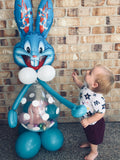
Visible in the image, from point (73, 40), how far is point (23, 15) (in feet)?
1.85

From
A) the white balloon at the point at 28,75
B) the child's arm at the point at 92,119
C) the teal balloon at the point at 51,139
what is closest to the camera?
the white balloon at the point at 28,75

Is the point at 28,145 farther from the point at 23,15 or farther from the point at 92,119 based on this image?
the point at 23,15

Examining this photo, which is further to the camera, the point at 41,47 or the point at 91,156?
the point at 91,156

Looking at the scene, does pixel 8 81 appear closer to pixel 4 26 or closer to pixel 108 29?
pixel 4 26

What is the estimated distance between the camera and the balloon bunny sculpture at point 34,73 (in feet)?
4.39

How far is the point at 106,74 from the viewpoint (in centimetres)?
136

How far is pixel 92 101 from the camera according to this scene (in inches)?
56.5

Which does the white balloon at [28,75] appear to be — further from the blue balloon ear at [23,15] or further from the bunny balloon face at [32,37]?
the blue balloon ear at [23,15]

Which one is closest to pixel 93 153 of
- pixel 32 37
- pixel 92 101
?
pixel 92 101

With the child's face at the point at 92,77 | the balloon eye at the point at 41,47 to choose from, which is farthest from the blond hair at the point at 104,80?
the balloon eye at the point at 41,47

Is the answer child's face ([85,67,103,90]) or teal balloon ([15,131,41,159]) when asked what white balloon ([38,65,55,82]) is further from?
teal balloon ([15,131,41,159])

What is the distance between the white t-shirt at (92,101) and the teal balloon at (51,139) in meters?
0.34

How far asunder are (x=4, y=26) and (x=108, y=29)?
1.01m

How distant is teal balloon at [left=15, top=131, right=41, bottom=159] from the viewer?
149cm
